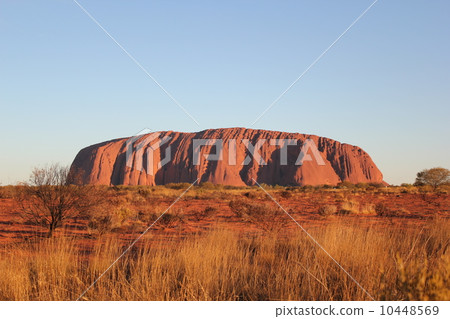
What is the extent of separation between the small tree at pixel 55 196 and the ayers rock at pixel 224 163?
64590 millimetres

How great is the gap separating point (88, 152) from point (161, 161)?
2046 cm

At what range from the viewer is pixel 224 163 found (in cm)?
8050

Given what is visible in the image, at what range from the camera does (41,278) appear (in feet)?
16.0

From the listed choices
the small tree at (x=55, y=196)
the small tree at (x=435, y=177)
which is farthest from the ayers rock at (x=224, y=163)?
the small tree at (x=55, y=196)

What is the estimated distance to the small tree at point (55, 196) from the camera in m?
11.4

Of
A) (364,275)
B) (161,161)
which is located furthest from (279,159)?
(364,275)

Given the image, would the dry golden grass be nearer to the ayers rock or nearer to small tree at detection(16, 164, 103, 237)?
small tree at detection(16, 164, 103, 237)

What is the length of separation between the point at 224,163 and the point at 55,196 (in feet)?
227

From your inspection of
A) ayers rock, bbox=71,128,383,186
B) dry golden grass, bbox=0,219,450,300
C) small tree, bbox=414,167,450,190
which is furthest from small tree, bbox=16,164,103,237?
ayers rock, bbox=71,128,383,186

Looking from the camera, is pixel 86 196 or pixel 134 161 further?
pixel 134 161

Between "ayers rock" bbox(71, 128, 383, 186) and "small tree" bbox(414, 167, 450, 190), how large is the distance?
33.2 m

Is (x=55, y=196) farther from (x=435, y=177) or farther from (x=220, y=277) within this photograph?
(x=435, y=177)

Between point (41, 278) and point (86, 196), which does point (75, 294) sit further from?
point (86, 196)

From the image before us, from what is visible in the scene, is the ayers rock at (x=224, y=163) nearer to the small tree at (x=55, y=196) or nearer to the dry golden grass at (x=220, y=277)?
the small tree at (x=55, y=196)
